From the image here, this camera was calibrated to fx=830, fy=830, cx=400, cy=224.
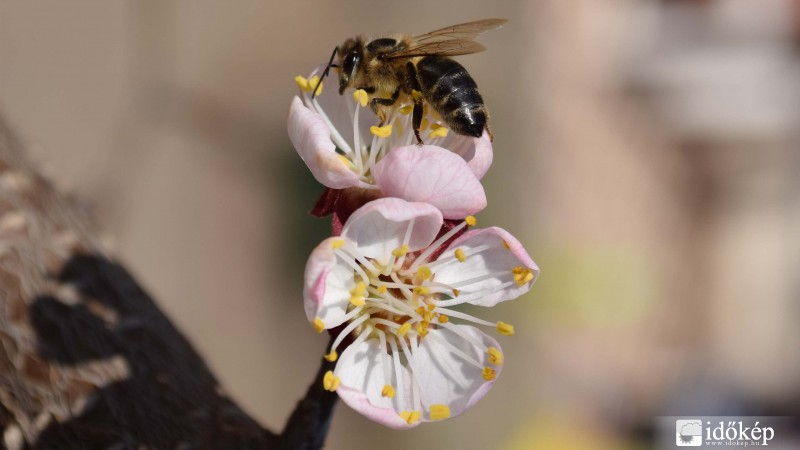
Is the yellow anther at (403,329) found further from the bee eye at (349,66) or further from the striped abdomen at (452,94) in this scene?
the bee eye at (349,66)

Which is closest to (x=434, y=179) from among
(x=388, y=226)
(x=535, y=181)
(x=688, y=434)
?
(x=388, y=226)

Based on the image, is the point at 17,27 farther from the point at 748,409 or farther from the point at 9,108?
the point at 748,409

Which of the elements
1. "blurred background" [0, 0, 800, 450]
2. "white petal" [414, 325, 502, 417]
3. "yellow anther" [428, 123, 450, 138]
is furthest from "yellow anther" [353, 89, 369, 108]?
"blurred background" [0, 0, 800, 450]

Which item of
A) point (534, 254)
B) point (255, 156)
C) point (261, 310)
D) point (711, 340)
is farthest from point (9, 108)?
point (711, 340)

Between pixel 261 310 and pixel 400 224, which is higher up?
pixel 400 224

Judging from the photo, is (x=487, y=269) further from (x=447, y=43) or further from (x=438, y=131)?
(x=447, y=43)

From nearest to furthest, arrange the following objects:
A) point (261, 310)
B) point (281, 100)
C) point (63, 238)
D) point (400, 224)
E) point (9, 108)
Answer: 1. point (400, 224)
2. point (63, 238)
3. point (9, 108)
4. point (261, 310)
5. point (281, 100)
